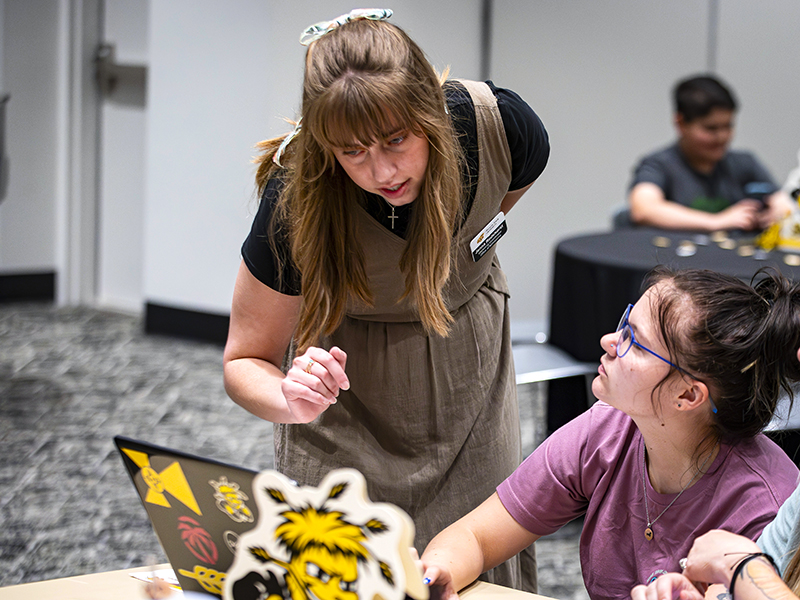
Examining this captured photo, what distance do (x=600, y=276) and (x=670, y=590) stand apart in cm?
189

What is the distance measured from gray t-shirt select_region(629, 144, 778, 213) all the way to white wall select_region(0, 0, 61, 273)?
398 cm

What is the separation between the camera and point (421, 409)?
1.38 meters

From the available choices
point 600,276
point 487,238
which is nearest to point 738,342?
point 487,238

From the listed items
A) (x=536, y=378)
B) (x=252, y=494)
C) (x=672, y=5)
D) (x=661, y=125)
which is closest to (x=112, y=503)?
(x=536, y=378)

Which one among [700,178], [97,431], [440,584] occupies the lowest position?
[97,431]

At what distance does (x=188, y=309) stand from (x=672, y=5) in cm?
340

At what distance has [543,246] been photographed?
5.24 metres

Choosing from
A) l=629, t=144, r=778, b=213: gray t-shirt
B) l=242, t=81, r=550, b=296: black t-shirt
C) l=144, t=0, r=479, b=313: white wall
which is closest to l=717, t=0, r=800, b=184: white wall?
l=629, t=144, r=778, b=213: gray t-shirt

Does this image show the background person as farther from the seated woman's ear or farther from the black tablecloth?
the seated woman's ear

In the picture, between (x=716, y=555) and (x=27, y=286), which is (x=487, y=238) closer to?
(x=716, y=555)

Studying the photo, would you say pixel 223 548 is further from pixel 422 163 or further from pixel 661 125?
pixel 661 125

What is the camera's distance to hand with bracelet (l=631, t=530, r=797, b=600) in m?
0.88

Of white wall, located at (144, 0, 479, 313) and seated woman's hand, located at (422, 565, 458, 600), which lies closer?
seated woman's hand, located at (422, 565, 458, 600)

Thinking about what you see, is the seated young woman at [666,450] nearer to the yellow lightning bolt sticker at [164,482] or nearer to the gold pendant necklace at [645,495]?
the gold pendant necklace at [645,495]
